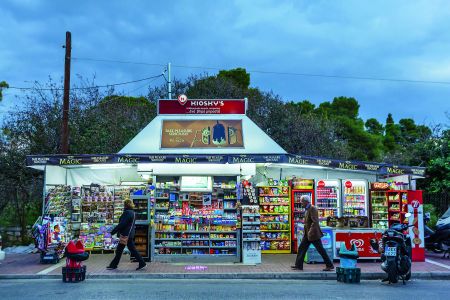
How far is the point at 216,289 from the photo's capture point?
31.3ft

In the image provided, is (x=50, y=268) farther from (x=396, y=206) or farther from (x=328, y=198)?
(x=396, y=206)

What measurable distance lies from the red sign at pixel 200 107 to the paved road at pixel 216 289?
760cm

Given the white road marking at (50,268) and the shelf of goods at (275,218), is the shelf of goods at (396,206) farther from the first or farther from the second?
the white road marking at (50,268)

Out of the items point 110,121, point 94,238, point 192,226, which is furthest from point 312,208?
point 110,121

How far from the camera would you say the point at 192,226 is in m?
14.0

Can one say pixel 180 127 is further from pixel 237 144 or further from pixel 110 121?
pixel 110 121

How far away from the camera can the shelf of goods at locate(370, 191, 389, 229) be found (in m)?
16.0

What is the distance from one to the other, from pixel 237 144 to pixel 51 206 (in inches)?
240

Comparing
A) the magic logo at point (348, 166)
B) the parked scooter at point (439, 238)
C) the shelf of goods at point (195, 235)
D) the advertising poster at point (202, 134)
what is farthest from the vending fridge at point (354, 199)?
the shelf of goods at point (195, 235)

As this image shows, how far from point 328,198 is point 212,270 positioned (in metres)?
5.41

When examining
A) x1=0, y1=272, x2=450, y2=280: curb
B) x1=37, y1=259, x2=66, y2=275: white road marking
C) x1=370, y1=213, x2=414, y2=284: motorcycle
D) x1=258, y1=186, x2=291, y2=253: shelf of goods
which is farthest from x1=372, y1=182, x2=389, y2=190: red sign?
x1=37, y1=259, x2=66, y2=275: white road marking

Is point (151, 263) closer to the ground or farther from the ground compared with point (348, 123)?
closer to the ground

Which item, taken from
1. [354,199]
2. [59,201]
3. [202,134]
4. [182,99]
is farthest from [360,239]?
[59,201]

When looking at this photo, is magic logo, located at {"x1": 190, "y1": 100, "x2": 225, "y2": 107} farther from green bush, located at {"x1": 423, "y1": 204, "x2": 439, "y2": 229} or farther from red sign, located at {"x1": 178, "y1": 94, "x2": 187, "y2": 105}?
green bush, located at {"x1": 423, "y1": 204, "x2": 439, "y2": 229}
